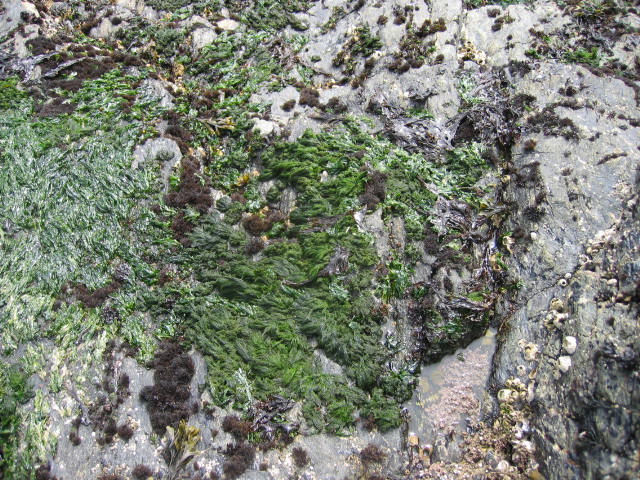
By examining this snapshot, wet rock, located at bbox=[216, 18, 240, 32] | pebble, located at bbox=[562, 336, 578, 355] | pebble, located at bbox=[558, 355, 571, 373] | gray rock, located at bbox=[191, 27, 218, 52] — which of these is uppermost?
wet rock, located at bbox=[216, 18, 240, 32]

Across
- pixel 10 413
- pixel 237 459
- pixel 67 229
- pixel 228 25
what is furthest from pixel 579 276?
pixel 228 25

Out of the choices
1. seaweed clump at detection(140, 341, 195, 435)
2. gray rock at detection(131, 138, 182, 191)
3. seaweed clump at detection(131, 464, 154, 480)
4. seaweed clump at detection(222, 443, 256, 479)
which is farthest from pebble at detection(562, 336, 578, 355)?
gray rock at detection(131, 138, 182, 191)

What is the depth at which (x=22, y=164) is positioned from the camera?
8.30m

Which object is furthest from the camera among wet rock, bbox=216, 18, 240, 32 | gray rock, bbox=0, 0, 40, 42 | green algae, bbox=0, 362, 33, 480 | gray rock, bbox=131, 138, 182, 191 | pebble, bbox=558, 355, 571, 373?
wet rock, bbox=216, 18, 240, 32

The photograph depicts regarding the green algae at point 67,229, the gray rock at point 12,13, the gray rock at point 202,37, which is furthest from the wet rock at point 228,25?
the gray rock at point 12,13

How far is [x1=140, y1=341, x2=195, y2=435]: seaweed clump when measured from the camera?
21.2ft

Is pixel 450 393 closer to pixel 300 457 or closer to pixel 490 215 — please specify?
pixel 300 457

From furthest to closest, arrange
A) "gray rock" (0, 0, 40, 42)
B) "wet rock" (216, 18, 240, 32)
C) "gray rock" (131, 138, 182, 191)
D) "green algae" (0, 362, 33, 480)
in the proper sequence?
"wet rock" (216, 18, 240, 32), "gray rock" (0, 0, 40, 42), "gray rock" (131, 138, 182, 191), "green algae" (0, 362, 33, 480)

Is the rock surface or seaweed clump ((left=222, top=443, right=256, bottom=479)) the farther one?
seaweed clump ((left=222, top=443, right=256, bottom=479))

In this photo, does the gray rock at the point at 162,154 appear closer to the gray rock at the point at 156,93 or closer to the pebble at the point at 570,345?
the gray rock at the point at 156,93

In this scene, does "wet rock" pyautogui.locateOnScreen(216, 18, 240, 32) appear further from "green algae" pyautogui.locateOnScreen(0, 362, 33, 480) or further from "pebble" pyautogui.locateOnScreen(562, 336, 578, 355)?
"pebble" pyautogui.locateOnScreen(562, 336, 578, 355)

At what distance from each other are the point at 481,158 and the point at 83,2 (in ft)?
34.4

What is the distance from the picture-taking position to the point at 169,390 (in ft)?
21.7

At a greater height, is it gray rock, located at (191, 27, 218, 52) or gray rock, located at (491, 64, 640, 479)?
gray rock, located at (191, 27, 218, 52)
